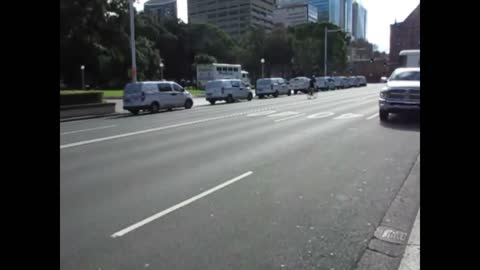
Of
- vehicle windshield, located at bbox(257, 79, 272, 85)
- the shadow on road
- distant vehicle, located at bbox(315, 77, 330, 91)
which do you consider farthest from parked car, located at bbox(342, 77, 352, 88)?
the shadow on road

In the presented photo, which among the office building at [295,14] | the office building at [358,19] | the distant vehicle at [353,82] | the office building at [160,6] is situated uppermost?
the office building at [295,14]

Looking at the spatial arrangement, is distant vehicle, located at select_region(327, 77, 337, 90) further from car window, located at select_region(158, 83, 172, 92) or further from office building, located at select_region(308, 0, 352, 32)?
office building, located at select_region(308, 0, 352, 32)

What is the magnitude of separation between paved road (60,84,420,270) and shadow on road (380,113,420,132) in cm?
214

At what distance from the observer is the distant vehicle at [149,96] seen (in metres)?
24.3

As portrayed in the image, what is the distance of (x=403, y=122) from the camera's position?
15.7 meters

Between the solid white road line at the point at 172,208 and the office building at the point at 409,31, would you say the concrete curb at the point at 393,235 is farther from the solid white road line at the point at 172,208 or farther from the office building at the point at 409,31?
the solid white road line at the point at 172,208

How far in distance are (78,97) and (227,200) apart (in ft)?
69.2

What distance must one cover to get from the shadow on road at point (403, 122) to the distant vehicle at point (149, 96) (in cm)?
1282

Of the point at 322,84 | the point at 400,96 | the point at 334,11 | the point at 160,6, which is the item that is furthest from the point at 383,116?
the point at 334,11

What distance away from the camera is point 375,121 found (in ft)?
53.2

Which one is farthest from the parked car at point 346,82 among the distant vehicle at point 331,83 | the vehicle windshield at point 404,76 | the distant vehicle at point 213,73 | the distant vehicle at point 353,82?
the vehicle windshield at point 404,76

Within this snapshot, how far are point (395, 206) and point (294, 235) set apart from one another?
1.80 meters

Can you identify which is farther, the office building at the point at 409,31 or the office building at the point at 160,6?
the office building at the point at 160,6

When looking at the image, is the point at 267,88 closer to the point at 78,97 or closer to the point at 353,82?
the point at 78,97
